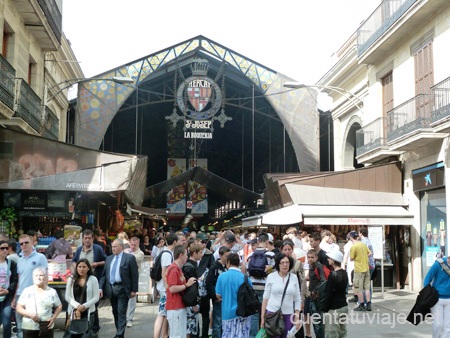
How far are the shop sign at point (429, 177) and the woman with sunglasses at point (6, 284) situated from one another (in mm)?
12404

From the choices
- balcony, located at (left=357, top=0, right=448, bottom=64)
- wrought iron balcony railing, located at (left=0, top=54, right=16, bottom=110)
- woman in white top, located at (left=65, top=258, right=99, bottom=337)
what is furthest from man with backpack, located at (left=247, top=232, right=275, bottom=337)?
balcony, located at (left=357, top=0, right=448, bottom=64)

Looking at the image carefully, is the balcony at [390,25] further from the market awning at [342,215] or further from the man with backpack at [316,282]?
the man with backpack at [316,282]

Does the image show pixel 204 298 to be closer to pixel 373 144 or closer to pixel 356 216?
pixel 356 216

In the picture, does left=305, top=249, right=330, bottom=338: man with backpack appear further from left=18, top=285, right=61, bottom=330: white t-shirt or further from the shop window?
the shop window

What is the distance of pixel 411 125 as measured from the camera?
58.3ft

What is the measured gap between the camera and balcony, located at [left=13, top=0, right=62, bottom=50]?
18.7 m

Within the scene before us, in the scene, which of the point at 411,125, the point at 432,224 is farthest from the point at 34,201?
the point at 432,224

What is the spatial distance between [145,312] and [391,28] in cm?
1185

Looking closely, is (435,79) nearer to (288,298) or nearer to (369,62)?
(369,62)

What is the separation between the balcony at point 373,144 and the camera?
2044 cm

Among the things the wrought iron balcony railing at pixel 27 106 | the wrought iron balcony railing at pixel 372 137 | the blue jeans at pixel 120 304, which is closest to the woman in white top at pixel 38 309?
the blue jeans at pixel 120 304

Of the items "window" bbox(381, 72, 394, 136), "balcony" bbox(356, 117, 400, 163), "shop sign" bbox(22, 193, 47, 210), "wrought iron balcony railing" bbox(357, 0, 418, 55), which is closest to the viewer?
"shop sign" bbox(22, 193, 47, 210)

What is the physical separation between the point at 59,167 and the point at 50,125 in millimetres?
6926

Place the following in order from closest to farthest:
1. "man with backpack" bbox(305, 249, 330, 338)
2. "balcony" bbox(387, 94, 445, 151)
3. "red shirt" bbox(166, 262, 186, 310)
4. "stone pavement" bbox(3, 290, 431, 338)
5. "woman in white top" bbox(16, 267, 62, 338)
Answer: "woman in white top" bbox(16, 267, 62, 338) → "red shirt" bbox(166, 262, 186, 310) → "man with backpack" bbox(305, 249, 330, 338) → "stone pavement" bbox(3, 290, 431, 338) → "balcony" bbox(387, 94, 445, 151)
